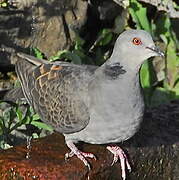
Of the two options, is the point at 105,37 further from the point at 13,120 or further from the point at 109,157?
the point at 109,157

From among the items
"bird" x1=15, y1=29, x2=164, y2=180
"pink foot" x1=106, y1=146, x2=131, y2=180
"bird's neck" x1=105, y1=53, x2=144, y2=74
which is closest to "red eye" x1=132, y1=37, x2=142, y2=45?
"bird" x1=15, y1=29, x2=164, y2=180

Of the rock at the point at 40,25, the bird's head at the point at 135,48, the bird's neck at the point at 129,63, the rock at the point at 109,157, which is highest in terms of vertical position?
the bird's head at the point at 135,48

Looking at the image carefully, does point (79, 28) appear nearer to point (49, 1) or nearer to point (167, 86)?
point (49, 1)

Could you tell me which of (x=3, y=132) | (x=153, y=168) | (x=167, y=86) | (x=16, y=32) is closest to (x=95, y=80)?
(x=153, y=168)

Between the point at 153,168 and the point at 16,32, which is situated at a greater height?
the point at 16,32

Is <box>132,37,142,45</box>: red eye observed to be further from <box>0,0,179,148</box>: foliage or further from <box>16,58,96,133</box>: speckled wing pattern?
<box>0,0,179,148</box>: foliage

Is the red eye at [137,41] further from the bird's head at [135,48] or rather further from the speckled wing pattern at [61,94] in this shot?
the speckled wing pattern at [61,94]

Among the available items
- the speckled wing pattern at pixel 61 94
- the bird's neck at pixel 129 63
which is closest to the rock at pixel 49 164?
the speckled wing pattern at pixel 61 94

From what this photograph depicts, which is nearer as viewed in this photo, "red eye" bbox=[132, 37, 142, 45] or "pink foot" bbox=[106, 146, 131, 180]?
"red eye" bbox=[132, 37, 142, 45]
